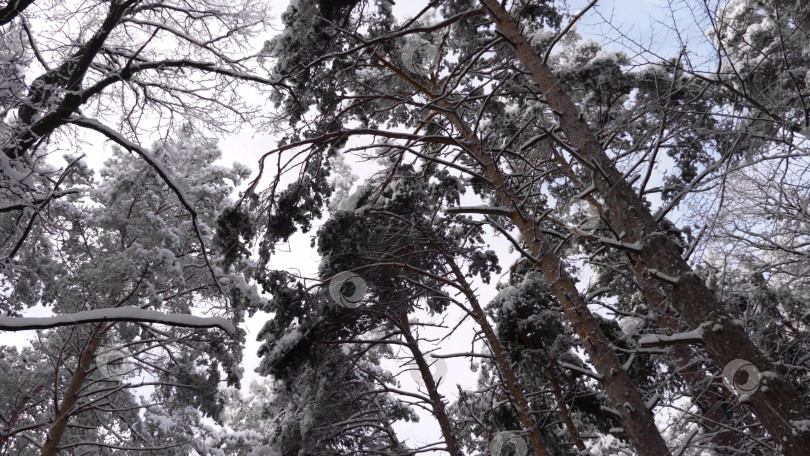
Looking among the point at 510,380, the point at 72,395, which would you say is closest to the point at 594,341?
the point at 510,380

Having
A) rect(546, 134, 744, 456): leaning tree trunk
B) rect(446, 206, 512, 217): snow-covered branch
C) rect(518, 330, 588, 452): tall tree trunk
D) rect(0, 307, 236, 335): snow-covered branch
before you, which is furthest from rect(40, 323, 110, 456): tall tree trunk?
rect(546, 134, 744, 456): leaning tree trunk

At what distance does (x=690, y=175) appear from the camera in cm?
851

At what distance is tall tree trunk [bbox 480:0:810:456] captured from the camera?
3.42 meters

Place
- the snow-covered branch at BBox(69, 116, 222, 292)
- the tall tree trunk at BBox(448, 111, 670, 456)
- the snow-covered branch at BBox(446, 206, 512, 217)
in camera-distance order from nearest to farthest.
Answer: the snow-covered branch at BBox(69, 116, 222, 292), the tall tree trunk at BBox(448, 111, 670, 456), the snow-covered branch at BBox(446, 206, 512, 217)

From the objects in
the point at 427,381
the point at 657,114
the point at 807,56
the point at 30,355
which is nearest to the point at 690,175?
the point at 807,56

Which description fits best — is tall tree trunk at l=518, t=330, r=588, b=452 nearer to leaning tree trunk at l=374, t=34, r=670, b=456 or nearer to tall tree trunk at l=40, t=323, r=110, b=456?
leaning tree trunk at l=374, t=34, r=670, b=456

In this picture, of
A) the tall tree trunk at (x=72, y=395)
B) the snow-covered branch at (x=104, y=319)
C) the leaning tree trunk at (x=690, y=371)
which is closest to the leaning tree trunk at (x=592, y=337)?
the leaning tree trunk at (x=690, y=371)

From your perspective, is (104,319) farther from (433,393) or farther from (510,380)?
(433,393)

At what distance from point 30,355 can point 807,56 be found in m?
19.0

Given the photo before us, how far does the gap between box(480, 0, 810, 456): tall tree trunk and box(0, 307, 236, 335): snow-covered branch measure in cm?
330

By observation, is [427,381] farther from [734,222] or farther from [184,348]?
[734,222]

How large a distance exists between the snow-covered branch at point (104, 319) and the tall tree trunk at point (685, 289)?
130 inches

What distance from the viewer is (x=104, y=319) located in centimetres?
303

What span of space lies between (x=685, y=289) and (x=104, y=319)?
158 inches
